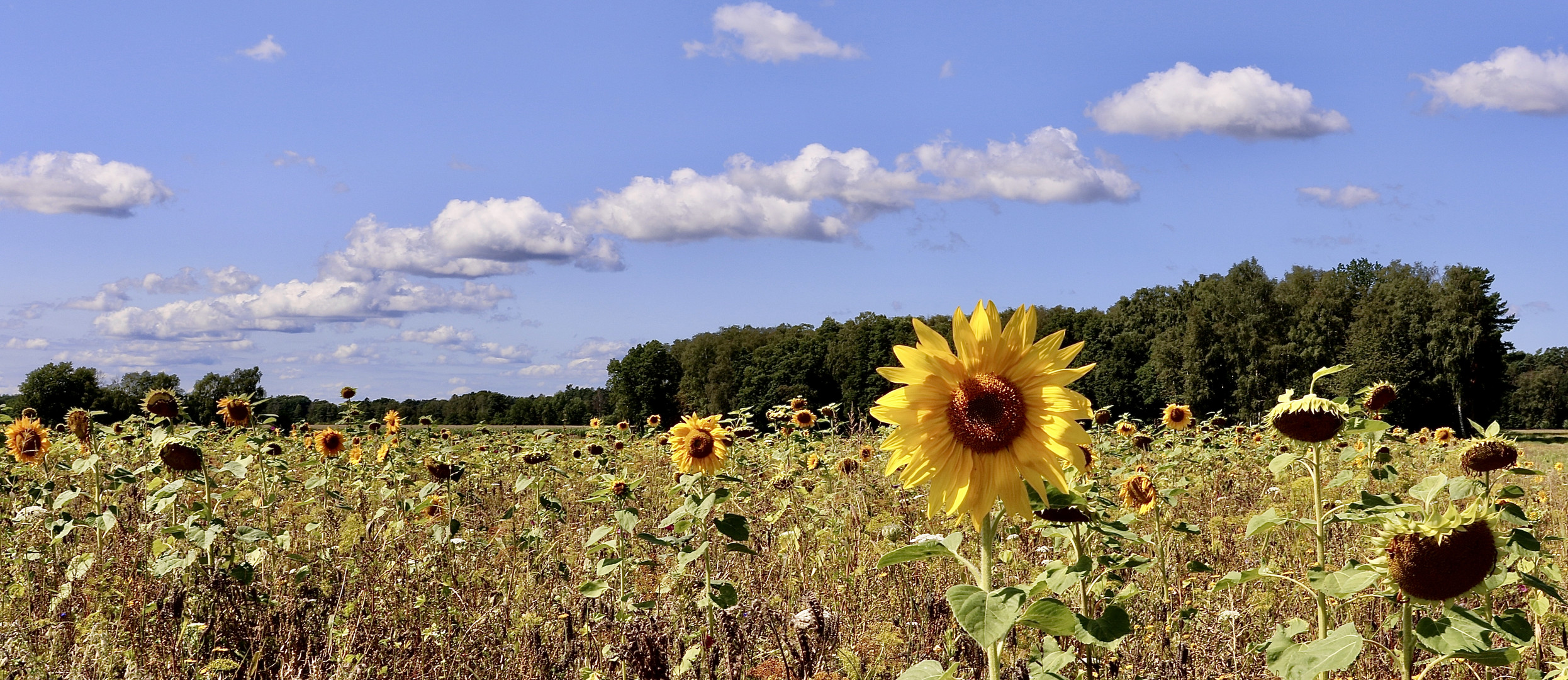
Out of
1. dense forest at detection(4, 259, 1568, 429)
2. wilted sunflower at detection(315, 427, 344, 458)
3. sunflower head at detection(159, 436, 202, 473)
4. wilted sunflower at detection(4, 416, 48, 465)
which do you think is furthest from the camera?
dense forest at detection(4, 259, 1568, 429)

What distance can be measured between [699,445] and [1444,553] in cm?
286

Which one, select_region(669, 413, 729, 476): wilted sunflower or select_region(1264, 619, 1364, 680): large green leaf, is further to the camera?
select_region(669, 413, 729, 476): wilted sunflower

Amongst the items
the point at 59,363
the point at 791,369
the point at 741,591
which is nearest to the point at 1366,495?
the point at 741,591

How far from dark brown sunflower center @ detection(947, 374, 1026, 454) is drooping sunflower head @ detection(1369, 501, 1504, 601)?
912 mm

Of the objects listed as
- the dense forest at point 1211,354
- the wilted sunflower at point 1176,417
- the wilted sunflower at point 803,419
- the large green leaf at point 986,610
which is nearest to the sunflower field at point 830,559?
the large green leaf at point 986,610

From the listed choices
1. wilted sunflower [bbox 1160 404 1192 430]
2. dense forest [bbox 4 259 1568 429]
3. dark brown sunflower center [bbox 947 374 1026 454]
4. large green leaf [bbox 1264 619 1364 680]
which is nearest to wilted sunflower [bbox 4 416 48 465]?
dark brown sunflower center [bbox 947 374 1026 454]

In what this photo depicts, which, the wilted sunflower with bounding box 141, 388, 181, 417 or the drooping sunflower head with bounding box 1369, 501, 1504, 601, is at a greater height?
the wilted sunflower with bounding box 141, 388, 181, 417

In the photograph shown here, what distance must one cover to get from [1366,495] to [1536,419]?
82.5m

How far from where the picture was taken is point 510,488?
31.0ft

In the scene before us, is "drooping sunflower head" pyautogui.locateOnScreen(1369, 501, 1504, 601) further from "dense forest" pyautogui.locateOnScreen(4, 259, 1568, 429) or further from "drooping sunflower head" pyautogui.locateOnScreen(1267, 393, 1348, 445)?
"dense forest" pyautogui.locateOnScreen(4, 259, 1568, 429)

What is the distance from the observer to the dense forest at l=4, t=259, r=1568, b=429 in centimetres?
4259

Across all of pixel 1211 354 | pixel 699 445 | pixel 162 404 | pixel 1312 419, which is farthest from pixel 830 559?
pixel 1211 354

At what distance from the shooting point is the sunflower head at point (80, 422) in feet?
18.6

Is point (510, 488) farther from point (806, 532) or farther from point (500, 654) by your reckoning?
point (500, 654)
